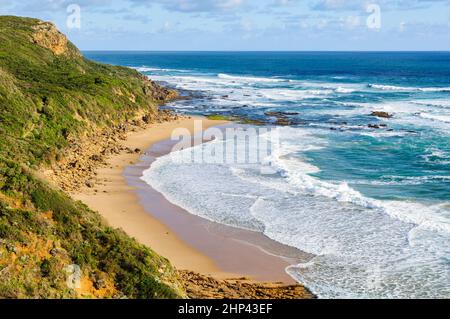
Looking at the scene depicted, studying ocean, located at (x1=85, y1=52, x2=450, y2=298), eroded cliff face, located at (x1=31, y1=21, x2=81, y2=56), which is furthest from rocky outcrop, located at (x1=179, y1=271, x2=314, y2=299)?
eroded cliff face, located at (x1=31, y1=21, x2=81, y2=56)

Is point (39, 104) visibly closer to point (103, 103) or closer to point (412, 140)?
point (103, 103)

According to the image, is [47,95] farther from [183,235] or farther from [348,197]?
[348,197]

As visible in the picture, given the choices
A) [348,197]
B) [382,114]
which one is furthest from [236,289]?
[382,114]

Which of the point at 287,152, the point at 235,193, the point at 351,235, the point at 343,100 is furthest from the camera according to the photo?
the point at 343,100

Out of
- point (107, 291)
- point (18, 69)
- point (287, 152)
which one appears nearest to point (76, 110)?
point (18, 69)

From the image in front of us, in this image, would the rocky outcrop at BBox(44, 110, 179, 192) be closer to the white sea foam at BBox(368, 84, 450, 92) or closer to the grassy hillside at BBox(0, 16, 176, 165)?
the grassy hillside at BBox(0, 16, 176, 165)
